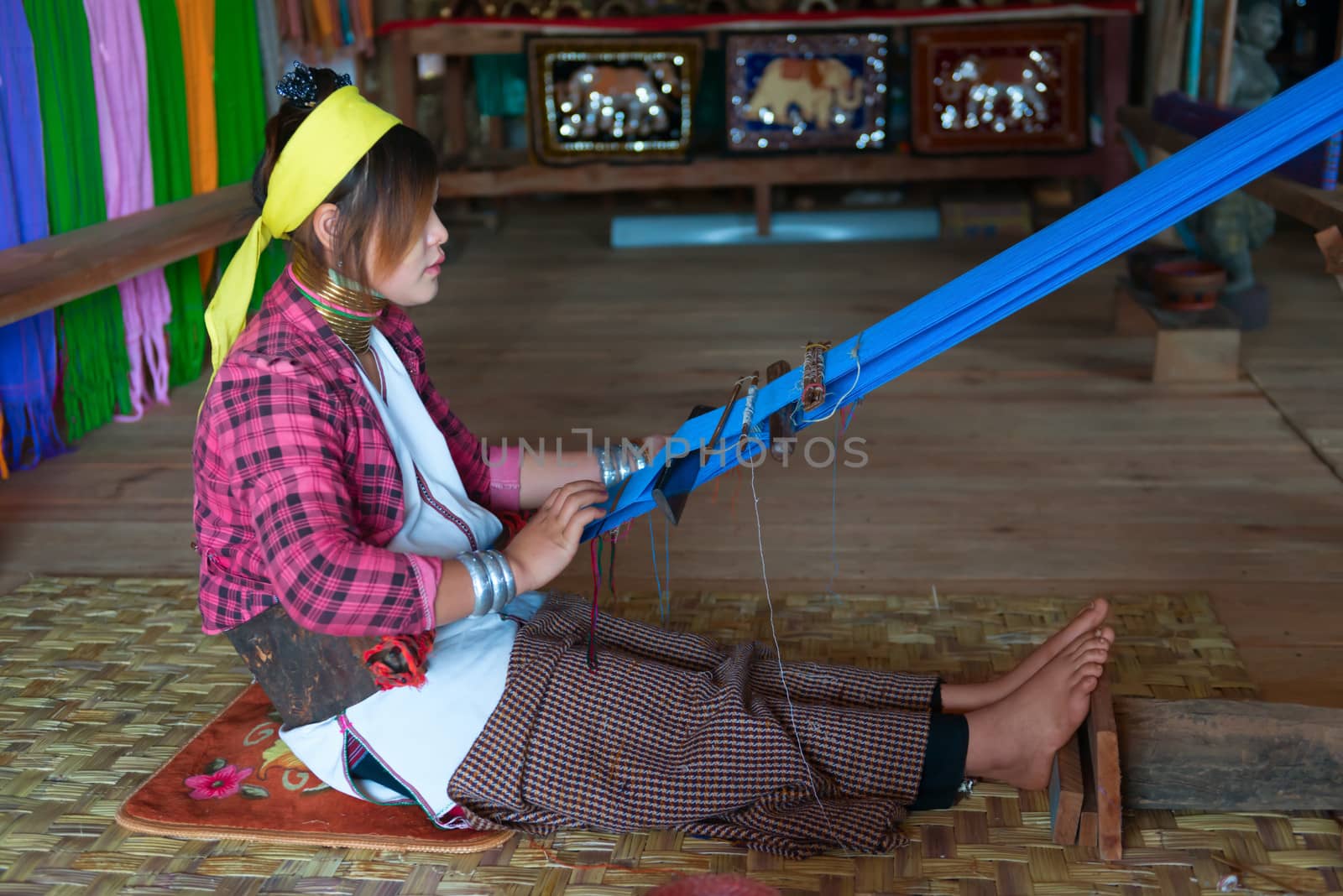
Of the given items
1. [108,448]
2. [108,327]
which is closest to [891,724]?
[108,448]

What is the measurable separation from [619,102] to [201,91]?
1.76 metres

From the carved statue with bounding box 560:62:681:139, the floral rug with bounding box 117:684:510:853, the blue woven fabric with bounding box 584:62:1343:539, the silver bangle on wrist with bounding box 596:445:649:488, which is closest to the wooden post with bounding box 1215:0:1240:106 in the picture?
the carved statue with bounding box 560:62:681:139

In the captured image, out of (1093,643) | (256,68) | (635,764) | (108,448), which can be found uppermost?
(256,68)

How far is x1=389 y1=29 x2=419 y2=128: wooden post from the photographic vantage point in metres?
4.77

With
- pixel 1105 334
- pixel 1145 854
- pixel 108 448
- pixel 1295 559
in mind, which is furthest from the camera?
pixel 1105 334

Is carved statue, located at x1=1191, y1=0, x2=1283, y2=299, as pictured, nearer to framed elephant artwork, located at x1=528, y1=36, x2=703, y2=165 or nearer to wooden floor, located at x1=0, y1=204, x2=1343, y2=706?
wooden floor, located at x1=0, y1=204, x2=1343, y2=706

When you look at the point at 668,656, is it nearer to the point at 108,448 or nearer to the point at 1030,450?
the point at 1030,450

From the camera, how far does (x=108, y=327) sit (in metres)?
3.08

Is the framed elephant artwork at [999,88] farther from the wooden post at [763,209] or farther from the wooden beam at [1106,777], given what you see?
the wooden beam at [1106,777]

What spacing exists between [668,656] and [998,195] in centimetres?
427

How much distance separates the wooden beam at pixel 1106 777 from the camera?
1337mm

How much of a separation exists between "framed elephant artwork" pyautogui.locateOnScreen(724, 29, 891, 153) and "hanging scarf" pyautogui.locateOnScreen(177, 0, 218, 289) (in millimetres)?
1995

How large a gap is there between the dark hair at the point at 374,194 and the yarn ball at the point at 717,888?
67cm

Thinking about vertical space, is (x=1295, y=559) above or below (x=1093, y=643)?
below
